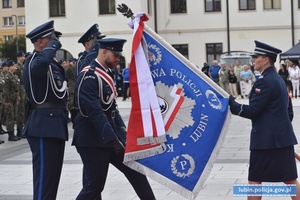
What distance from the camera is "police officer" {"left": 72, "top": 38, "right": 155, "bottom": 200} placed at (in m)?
6.77

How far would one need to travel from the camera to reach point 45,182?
6.96m

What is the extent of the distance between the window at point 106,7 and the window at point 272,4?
9.62 metres

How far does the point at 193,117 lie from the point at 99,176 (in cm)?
105

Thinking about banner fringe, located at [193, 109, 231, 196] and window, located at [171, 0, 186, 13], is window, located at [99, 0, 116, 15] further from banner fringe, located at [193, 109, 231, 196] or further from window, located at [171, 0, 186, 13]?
banner fringe, located at [193, 109, 231, 196]

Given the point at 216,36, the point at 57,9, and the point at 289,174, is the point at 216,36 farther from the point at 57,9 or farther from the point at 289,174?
the point at 289,174

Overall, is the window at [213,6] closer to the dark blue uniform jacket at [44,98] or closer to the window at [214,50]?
the window at [214,50]

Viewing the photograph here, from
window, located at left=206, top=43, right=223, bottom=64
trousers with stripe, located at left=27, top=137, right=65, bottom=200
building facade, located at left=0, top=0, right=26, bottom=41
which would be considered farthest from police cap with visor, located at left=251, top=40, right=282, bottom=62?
building facade, located at left=0, top=0, right=26, bottom=41

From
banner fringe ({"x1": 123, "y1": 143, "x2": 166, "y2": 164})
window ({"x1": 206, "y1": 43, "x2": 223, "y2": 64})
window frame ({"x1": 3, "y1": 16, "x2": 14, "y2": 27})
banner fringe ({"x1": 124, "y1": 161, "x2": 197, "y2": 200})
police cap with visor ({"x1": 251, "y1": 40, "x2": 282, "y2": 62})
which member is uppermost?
window frame ({"x1": 3, "y1": 16, "x2": 14, "y2": 27})

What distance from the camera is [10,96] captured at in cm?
1662

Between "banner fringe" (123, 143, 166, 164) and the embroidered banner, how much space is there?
2 centimetres

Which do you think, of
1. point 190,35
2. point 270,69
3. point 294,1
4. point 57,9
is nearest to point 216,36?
point 190,35

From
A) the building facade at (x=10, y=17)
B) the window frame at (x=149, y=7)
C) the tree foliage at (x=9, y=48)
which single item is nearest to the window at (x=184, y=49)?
the window frame at (x=149, y=7)

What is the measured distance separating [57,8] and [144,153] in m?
38.0

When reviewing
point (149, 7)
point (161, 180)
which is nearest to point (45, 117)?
point (161, 180)
